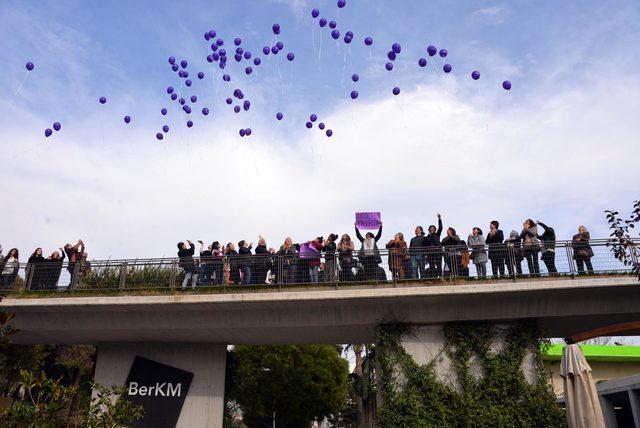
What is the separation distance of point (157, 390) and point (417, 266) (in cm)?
1004

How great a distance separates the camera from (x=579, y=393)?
13117mm

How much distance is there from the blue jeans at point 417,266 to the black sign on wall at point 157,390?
29.0 feet

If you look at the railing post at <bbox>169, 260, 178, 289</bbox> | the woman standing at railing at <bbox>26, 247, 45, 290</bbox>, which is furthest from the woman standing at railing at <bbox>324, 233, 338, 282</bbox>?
the woman standing at railing at <bbox>26, 247, 45, 290</bbox>

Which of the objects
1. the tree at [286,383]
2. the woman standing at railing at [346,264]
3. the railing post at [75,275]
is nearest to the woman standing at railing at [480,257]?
the woman standing at railing at [346,264]

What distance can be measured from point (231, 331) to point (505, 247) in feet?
29.9

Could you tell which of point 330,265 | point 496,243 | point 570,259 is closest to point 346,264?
point 330,265

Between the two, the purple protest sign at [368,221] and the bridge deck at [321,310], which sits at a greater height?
the purple protest sign at [368,221]

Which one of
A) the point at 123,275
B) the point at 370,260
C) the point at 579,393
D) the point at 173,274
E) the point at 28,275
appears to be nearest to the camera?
the point at 579,393

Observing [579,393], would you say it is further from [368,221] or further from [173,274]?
[173,274]

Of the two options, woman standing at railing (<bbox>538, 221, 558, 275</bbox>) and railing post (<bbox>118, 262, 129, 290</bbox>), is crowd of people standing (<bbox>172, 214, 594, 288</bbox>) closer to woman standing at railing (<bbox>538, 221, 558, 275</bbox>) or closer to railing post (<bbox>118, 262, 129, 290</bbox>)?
woman standing at railing (<bbox>538, 221, 558, 275</bbox>)

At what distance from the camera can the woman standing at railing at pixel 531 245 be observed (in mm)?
15734

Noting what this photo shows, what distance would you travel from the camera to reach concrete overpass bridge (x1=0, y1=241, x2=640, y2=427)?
15773mm

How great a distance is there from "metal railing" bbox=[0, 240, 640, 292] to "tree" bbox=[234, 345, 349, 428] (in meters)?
18.4

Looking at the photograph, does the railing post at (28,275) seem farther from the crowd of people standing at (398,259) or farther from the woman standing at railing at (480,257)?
the woman standing at railing at (480,257)
